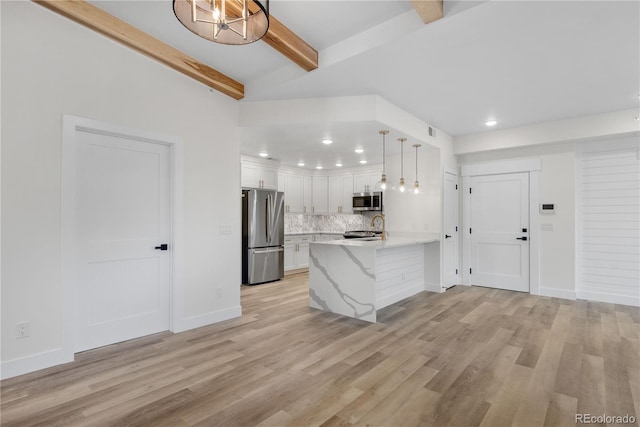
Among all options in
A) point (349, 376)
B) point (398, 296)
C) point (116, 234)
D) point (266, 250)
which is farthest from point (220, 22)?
point (266, 250)

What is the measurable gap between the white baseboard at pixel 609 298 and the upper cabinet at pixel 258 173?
5.78 metres

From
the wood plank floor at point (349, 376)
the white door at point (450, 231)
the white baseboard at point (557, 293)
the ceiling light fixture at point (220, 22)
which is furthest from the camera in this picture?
the white door at point (450, 231)

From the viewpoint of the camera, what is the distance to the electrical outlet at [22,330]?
2473mm

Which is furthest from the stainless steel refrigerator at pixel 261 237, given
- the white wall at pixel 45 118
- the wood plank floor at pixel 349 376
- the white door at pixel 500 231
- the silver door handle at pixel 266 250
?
the white door at pixel 500 231

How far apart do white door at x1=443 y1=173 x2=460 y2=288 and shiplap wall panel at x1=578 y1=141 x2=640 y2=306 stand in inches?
71.6

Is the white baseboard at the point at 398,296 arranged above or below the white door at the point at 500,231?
below

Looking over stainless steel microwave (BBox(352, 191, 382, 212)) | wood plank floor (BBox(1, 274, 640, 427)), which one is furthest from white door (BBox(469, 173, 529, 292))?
stainless steel microwave (BBox(352, 191, 382, 212))

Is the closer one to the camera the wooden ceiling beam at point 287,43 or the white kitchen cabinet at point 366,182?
the wooden ceiling beam at point 287,43

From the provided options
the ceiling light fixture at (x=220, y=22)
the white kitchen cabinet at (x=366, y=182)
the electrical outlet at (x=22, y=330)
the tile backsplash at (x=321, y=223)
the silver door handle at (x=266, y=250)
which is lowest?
the electrical outlet at (x=22, y=330)

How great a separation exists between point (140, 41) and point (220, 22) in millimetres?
1675

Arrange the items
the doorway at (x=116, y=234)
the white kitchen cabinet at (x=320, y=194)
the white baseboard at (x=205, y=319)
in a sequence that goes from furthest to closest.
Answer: the white kitchen cabinet at (x=320, y=194) < the white baseboard at (x=205, y=319) < the doorway at (x=116, y=234)

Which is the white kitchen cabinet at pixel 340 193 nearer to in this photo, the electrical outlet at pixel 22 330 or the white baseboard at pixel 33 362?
the white baseboard at pixel 33 362

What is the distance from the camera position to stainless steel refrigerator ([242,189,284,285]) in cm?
603

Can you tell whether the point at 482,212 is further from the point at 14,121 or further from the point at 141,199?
the point at 14,121
